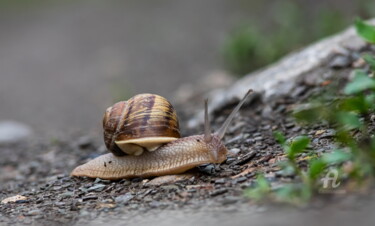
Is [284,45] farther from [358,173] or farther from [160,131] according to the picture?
[358,173]

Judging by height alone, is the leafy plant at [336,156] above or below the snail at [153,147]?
below

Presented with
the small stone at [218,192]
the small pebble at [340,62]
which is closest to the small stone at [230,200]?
the small stone at [218,192]

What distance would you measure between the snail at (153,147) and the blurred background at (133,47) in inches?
120

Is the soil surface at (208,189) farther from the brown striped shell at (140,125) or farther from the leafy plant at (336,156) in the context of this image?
the brown striped shell at (140,125)

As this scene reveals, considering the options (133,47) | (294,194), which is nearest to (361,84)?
(294,194)

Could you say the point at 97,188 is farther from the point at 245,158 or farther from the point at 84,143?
the point at 84,143

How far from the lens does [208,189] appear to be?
3533mm

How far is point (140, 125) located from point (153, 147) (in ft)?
0.68

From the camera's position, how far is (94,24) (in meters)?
13.7

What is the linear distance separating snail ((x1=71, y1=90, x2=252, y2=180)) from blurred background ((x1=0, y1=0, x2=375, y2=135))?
10.0ft

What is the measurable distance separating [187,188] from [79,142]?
298 centimetres

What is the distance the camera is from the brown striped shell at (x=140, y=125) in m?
4.07

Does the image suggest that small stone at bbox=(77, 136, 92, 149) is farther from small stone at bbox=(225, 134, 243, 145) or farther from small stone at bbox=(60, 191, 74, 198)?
small stone at bbox=(60, 191, 74, 198)

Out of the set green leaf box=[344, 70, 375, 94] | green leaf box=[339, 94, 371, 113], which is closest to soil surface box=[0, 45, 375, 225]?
green leaf box=[339, 94, 371, 113]
